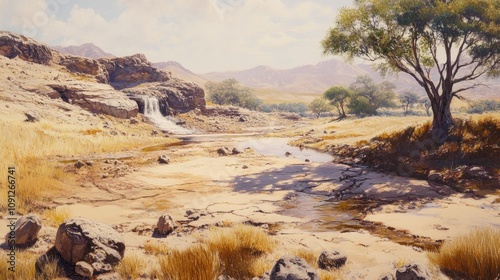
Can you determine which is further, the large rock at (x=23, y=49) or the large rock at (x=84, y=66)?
the large rock at (x=84, y=66)

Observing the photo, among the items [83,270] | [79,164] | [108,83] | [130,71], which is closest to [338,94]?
[130,71]

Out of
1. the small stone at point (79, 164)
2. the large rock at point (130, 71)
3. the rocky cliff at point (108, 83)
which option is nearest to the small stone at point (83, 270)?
the small stone at point (79, 164)

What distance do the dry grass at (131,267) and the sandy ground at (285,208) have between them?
664 millimetres

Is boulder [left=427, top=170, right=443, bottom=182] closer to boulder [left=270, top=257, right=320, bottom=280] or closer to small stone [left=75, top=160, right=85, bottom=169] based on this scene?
boulder [left=270, top=257, right=320, bottom=280]

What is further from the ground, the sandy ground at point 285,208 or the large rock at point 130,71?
the large rock at point 130,71

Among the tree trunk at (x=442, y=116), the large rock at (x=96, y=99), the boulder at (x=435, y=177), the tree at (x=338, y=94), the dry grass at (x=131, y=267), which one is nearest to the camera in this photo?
the dry grass at (x=131, y=267)

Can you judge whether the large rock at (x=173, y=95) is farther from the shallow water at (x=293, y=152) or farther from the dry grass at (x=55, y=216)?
the dry grass at (x=55, y=216)

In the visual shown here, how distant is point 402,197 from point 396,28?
10741 millimetres

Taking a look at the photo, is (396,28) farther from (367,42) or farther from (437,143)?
(437,143)

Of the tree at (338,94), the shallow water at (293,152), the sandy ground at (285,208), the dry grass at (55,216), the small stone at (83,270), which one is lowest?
the shallow water at (293,152)

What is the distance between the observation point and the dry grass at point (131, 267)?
12.4ft

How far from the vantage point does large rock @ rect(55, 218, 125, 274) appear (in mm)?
3881

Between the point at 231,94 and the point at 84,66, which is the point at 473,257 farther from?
the point at 231,94

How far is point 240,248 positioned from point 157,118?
55.5 meters
